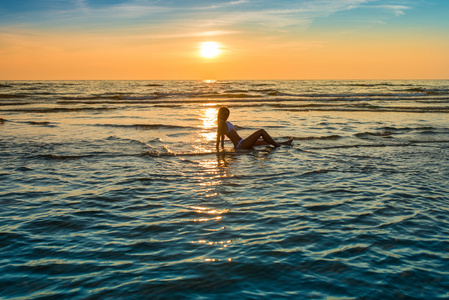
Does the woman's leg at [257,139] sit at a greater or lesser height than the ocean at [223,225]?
greater

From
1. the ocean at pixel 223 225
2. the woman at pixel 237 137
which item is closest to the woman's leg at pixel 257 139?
the woman at pixel 237 137

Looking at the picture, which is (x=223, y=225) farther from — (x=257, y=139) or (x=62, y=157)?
(x=257, y=139)

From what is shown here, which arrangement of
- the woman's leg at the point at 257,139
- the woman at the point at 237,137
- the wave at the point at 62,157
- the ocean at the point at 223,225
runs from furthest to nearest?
the woman's leg at the point at 257,139
the woman at the point at 237,137
the wave at the point at 62,157
the ocean at the point at 223,225

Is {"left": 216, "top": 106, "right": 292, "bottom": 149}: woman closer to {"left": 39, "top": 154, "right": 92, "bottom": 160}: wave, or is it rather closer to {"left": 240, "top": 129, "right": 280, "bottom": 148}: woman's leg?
{"left": 240, "top": 129, "right": 280, "bottom": 148}: woman's leg

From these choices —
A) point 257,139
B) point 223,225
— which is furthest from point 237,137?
point 223,225

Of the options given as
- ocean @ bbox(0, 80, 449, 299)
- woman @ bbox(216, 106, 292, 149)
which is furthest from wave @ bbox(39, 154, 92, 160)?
woman @ bbox(216, 106, 292, 149)

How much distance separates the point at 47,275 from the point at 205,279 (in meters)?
1.65

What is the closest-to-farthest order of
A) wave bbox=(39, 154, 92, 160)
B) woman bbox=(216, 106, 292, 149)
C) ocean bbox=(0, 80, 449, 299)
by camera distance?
ocean bbox=(0, 80, 449, 299) < wave bbox=(39, 154, 92, 160) < woman bbox=(216, 106, 292, 149)

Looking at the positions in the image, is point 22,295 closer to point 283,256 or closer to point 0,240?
point 0,240

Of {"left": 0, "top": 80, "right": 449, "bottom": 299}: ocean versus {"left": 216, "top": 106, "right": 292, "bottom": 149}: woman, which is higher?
{"left": 216, "top": 106, "right": 292, "bottom": 149}: woman

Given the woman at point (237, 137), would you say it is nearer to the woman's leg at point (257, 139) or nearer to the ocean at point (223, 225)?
the woman's leg at point (257, 139)

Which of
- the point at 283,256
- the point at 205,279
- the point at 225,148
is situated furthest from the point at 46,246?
the point at 225,148

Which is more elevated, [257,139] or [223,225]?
[257,139]

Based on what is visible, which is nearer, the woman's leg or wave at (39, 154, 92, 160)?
wave at (39, 154, 92, 160)
